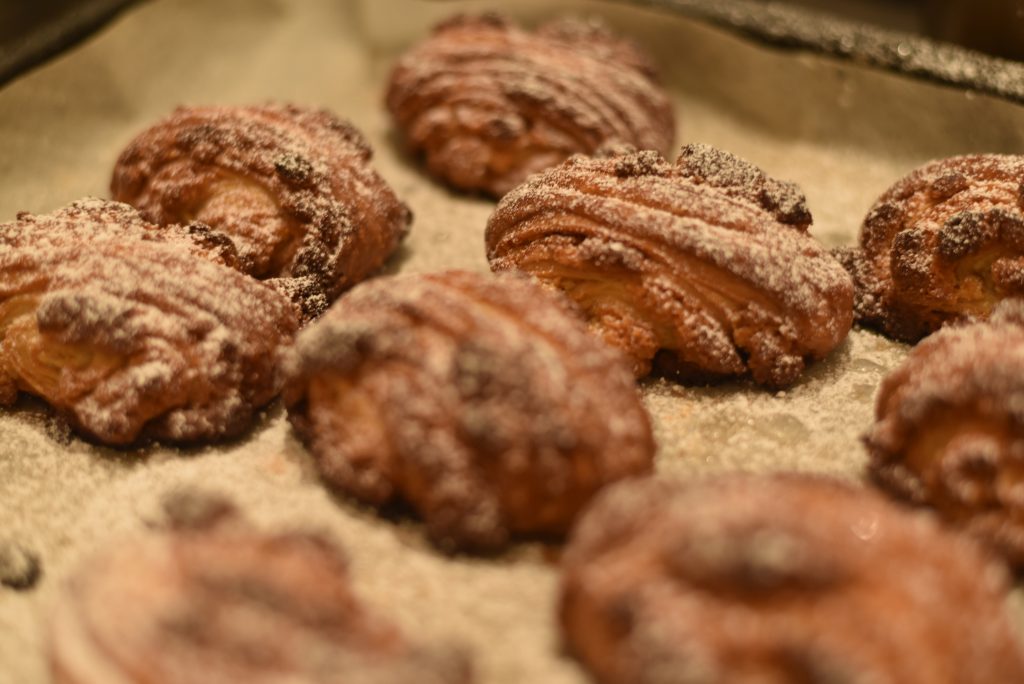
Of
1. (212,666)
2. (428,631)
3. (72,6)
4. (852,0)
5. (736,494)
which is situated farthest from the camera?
(852,0)

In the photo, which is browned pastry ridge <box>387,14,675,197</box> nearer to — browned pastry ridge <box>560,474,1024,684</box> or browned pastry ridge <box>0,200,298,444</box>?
browned pastry ridge <box>0,200,298,444</box>

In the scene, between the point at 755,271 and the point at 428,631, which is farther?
the point at 755,271

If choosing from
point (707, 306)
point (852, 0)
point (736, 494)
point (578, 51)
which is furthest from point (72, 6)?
point (852, 0)

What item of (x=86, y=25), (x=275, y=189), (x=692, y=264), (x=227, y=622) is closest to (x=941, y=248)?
(x=692, y=264)

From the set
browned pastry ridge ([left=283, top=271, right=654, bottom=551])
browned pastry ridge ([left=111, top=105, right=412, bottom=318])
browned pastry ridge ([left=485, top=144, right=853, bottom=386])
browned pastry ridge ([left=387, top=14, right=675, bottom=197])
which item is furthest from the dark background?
browned pastry ridge ([left=283, top=271, right=654, bottom=551])

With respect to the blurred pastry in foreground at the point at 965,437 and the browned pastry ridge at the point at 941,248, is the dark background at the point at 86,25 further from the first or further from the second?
the blurred pastry in foreground at the point at 965,437

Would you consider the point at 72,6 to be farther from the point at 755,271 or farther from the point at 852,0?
the point at 852,0
